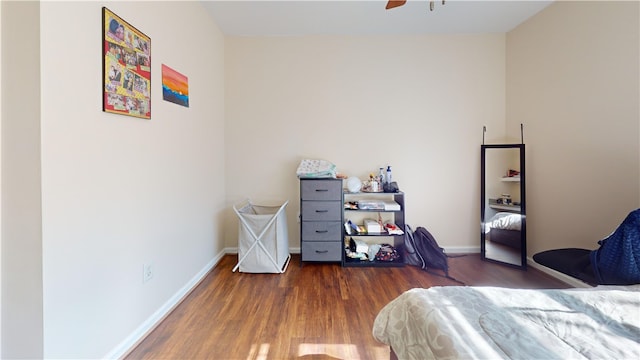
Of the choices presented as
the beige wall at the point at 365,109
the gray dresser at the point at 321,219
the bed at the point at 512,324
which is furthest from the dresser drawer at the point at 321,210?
the bed at the point at 512,324

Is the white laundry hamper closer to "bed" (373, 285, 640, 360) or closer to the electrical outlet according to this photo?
the electrical outlet

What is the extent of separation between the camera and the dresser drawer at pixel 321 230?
9.12 ft

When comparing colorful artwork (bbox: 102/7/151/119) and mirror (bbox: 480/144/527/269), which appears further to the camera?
mirror (bbox: 480/144/527/269)

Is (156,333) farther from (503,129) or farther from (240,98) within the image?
(503,129)

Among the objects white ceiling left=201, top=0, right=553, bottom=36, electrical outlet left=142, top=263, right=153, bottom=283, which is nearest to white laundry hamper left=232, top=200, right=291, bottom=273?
electrical outlet left=142, top=263, right=153, bottom=283

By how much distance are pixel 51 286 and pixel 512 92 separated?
423 centimetres

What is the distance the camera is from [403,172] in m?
3.18

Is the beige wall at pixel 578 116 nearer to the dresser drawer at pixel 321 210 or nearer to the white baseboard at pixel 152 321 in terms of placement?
the dresser drawer at pixel 321 210

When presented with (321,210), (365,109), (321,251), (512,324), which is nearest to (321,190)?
(321,210)

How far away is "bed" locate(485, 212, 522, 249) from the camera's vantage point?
277 centimetres

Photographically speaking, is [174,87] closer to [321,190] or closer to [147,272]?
[147,272]

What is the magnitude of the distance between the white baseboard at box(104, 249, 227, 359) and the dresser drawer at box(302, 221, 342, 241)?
1113mm

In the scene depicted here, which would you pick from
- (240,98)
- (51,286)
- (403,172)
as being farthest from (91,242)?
(403,172)

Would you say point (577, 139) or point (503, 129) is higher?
point (503, 129)
